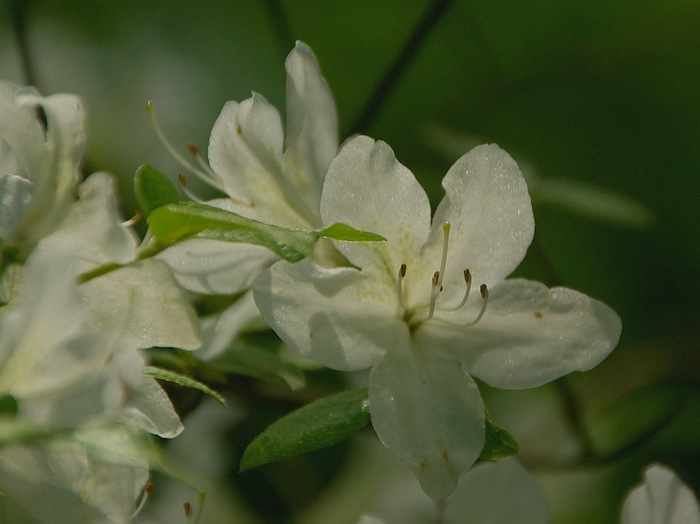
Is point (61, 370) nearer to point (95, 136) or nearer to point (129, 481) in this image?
point (129, 481)

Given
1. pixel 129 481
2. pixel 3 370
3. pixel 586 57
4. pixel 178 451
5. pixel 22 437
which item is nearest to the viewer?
pixel 22 437

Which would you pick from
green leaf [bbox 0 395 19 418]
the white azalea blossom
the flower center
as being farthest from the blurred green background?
green leaf [bbox 0 395 19 418]

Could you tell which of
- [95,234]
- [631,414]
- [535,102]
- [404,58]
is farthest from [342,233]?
→ [535,102]

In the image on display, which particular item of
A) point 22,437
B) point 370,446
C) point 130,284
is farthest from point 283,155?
point 370,446

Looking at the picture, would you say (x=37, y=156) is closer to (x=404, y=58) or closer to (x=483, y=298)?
(x=483, y=298)

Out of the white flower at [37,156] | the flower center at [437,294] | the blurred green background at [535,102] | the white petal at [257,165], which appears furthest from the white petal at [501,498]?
the blurred green background at [535,102]

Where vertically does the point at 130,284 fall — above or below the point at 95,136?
above
